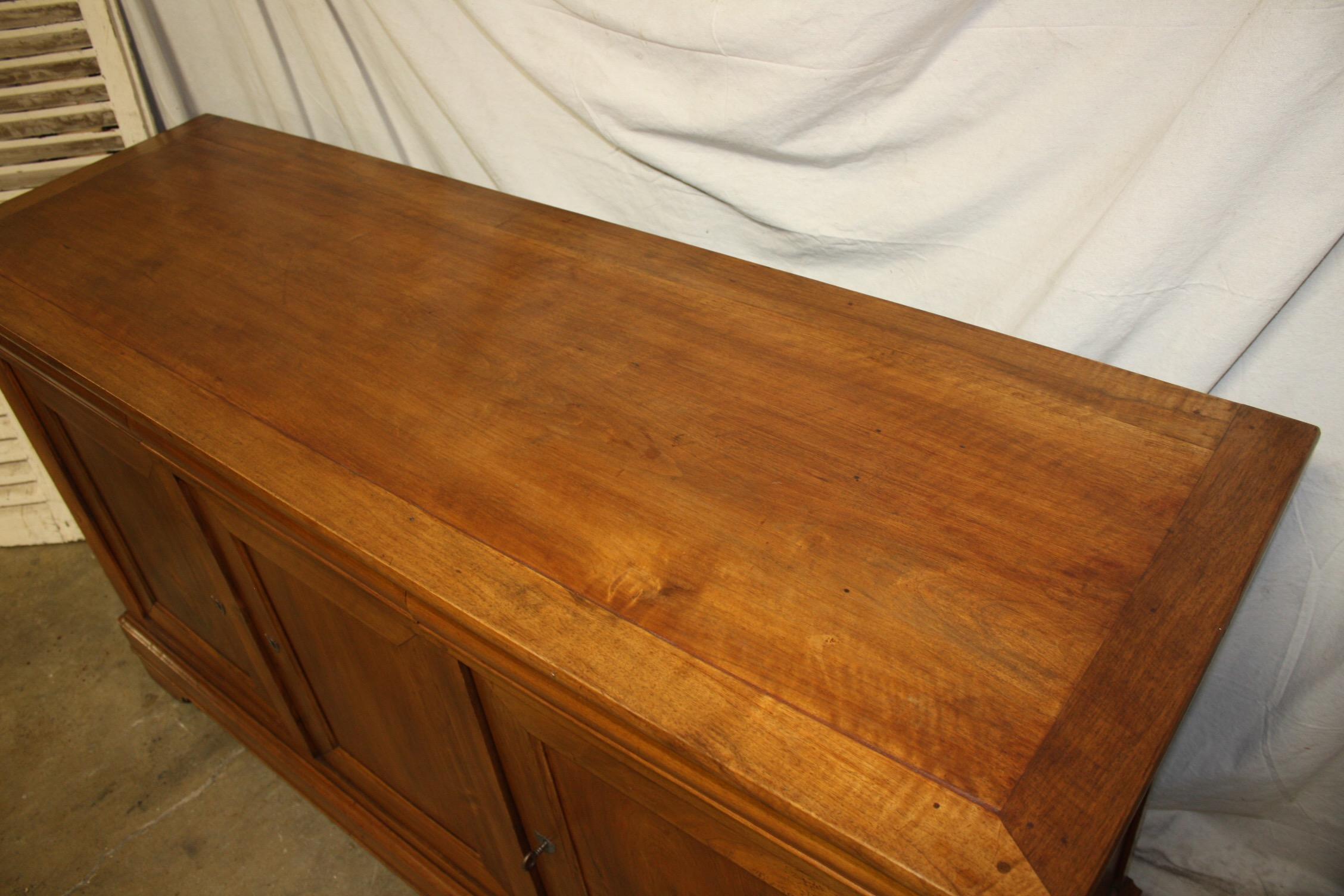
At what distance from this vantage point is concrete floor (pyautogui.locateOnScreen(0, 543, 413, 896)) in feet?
5.07

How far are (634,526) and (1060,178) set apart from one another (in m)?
0.68

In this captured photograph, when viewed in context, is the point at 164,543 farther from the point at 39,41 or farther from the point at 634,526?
the point at 39,41

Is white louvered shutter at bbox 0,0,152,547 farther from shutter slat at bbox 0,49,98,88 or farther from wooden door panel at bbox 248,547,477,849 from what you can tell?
wooden door panel at bbox 248,547,477,849

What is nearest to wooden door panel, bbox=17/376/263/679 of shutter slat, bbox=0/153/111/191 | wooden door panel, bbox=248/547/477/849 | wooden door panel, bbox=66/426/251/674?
wooden door panel, bbox=66/426/251/674

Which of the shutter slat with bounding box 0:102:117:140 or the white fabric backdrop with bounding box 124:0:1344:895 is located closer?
the white fabric backdrop with bounding box 124:0:1344:895

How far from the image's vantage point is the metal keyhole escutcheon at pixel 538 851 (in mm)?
1023

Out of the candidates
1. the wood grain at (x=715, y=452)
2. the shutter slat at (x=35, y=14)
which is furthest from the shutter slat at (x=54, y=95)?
the wood grain at (x=715, y=452)

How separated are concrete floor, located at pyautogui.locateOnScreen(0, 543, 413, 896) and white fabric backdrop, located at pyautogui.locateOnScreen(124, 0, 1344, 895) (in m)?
1.17

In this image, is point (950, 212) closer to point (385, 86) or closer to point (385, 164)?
point (385, 164)

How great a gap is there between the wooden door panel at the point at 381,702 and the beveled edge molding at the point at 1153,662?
1.80ft

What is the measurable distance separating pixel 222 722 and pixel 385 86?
1.16m

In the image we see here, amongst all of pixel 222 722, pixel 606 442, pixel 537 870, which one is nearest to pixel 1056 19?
pixel 606 442

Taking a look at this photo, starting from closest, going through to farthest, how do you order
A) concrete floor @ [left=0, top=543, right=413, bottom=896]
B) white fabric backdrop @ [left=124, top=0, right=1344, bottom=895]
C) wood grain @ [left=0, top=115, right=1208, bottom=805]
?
wood grain @ [left=0, top=115, right=1208, bottom=805]
white fabric backdrop @ [left=124, top=0, right=1344, bottom=895]
concrete floor @ [left=0, top=543, right=413, bottom=896]

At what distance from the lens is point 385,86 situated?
66.3 inches
